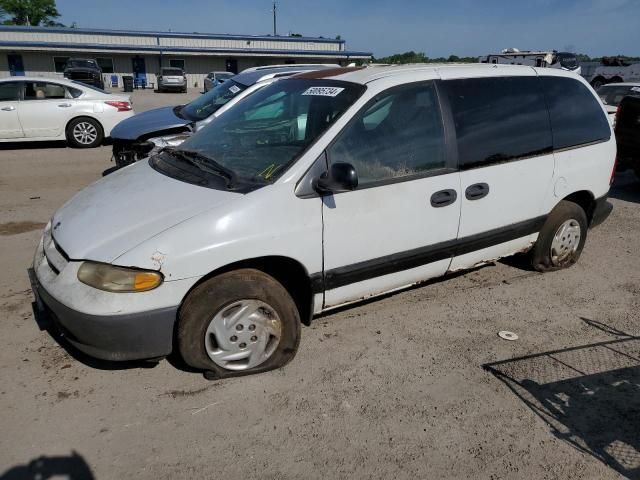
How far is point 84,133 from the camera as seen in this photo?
36.1 ft

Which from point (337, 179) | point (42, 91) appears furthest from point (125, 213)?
point (42, 91)

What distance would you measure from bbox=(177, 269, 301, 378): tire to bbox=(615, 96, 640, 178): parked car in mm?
6825

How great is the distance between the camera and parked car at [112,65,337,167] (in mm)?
7180

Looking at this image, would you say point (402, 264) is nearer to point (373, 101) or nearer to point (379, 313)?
point (379, 313)

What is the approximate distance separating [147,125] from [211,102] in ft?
3.24

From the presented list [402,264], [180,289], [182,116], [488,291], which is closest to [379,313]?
[402,264]

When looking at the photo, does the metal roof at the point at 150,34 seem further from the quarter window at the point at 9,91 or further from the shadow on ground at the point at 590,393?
the shadow on ground at the point at 590,393

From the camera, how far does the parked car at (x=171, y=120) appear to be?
23.6ft

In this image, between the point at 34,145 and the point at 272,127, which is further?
the point at 34,145

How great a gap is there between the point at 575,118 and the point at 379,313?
7.76 ft

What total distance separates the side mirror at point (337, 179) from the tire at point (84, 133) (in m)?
9.58

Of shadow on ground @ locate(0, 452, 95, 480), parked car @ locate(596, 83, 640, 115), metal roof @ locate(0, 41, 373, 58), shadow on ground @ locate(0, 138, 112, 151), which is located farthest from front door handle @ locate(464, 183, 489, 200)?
metal roof @ locate(0, 41, 373, 58)

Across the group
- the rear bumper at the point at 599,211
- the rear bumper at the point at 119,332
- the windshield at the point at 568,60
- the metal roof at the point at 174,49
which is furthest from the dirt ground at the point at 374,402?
the metal roof at the point at 174,49

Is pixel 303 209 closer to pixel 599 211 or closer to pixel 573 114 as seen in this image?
pixel 573 114
